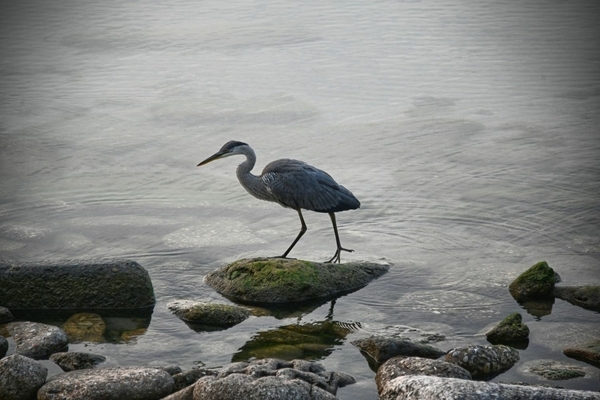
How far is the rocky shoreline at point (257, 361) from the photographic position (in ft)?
21.5

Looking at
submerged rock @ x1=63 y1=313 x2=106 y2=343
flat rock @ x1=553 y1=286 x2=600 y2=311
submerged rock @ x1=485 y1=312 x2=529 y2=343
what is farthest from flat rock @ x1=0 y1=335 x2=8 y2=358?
flat rock @ x1=553 y1=286 x2=600 y2=311

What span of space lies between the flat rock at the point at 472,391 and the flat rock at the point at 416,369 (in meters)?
0.50

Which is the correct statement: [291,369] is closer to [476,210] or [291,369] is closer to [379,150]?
[476,210]

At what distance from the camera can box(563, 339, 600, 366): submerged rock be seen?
769 cm

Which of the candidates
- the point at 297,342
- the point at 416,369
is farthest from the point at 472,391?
the point at 297,342

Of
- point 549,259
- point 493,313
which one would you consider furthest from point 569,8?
point 493,313

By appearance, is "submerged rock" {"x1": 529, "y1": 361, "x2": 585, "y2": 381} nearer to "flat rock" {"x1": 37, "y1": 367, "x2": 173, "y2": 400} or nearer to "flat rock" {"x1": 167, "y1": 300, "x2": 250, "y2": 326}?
"flat rock" {"x1": 167, "y1": 300, "x2": 250, "y2": 326}

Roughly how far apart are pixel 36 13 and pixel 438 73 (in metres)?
11.8

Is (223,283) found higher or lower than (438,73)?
lower

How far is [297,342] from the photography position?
8.28 metres

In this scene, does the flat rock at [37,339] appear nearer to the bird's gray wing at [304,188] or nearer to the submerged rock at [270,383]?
the submerged rock at [270,383]

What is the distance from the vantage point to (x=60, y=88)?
57.9ft

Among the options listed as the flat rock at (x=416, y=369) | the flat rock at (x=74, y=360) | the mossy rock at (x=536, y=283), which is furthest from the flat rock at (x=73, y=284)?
the mossy rock at (x=536, y=283)

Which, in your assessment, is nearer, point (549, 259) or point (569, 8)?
point (549, 259)
